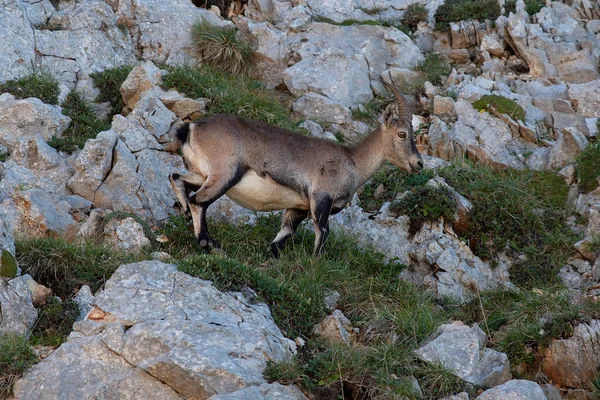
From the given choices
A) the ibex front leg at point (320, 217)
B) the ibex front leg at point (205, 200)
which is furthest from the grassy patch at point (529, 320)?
the ibex front leg at point (205, 200)

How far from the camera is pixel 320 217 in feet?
36.9

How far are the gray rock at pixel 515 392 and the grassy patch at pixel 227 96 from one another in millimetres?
7778

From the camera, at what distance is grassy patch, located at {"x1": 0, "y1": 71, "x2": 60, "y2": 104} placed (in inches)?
540

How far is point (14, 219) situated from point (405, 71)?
902 centimetres

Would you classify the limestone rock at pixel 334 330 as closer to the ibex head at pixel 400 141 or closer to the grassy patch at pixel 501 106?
the ibex head at pixel 400 141

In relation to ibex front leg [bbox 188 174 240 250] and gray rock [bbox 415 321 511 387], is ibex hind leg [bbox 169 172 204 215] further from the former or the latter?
gray rock [bbox 415 321 511 387]

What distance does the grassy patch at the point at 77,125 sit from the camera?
12.8 m

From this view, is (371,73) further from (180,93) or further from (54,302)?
(54,302)

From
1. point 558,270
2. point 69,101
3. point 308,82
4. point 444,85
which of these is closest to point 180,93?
point 69,101

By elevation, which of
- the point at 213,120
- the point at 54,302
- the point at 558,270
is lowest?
the point at 558,270

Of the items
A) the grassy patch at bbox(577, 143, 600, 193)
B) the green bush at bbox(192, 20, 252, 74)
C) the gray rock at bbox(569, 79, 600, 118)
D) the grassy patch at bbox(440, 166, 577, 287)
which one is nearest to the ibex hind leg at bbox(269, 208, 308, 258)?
the grassy patch at bbox(440, 166, 577, 287)

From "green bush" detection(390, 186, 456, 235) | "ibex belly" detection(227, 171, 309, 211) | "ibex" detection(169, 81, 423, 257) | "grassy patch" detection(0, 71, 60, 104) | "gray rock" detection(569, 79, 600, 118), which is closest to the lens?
"ibex" detection(169, 81, 423, 257)

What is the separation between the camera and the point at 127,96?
14.2 m

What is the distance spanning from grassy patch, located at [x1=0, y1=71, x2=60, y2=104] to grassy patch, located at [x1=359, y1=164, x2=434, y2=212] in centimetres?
531
